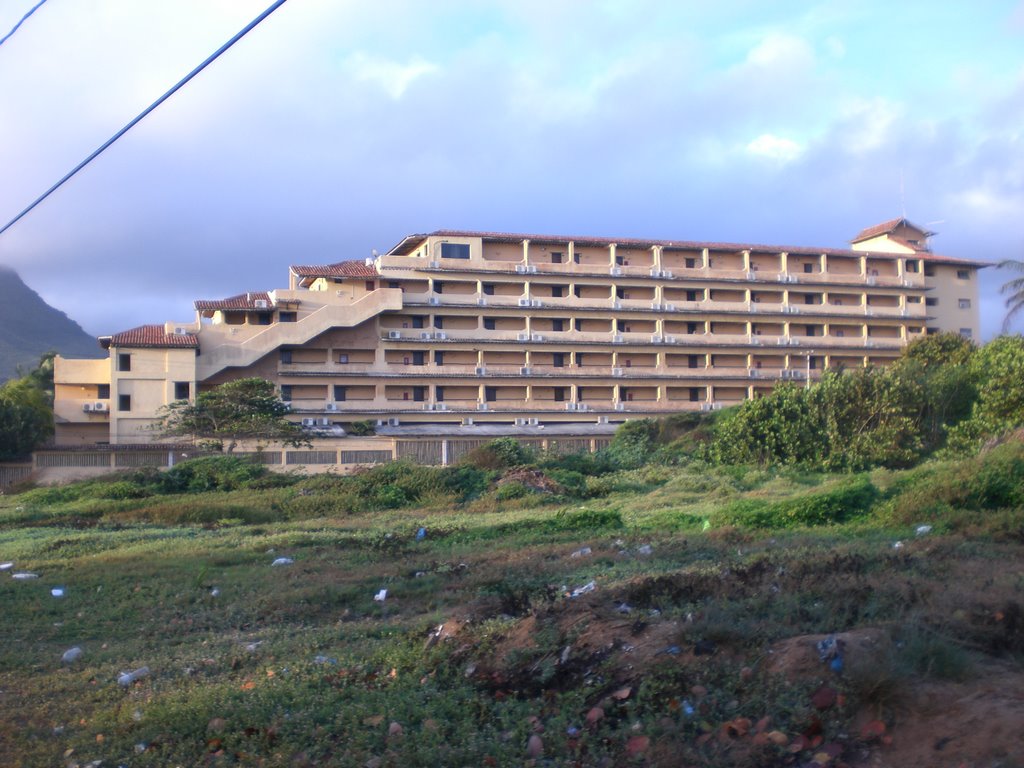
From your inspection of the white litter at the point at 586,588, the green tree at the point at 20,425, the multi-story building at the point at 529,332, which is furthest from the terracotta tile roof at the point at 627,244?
the white litter at the point at 586,588

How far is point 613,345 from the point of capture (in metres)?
63.8

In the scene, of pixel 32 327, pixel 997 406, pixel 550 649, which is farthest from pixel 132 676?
pixel 32 327

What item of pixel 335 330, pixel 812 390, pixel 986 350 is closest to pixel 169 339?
pixel 335 330

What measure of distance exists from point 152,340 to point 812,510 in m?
44.6

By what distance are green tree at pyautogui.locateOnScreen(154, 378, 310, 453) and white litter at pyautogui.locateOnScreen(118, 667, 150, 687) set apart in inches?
1280

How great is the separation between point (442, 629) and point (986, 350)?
4087 centimetres

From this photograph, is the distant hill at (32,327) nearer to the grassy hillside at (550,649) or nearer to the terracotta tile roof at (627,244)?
the terracotta tile roof at (627,244)

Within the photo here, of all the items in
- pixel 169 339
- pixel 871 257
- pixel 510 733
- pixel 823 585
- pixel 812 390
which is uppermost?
pixel 871 257

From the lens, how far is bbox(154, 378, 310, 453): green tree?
40.4 metres

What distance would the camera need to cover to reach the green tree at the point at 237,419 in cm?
4044

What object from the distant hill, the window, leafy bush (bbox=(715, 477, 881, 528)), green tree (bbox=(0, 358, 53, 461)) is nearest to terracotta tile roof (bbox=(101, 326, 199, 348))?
green tree (bbox=(0, 358, 53, 461))

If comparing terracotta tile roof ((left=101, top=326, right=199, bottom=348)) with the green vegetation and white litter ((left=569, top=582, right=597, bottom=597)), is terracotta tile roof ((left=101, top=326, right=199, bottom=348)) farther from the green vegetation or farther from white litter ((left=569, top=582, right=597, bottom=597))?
white litter ((left=569, top=582, right=597, bottom=597))

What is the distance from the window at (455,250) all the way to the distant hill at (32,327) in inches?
2277

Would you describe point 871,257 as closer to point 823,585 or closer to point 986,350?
point 986,350
